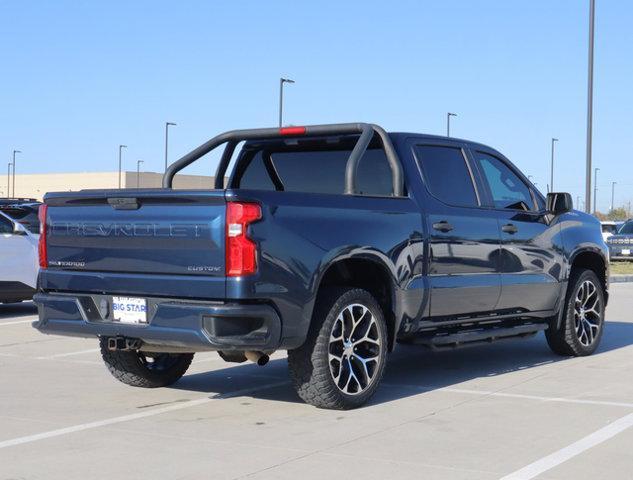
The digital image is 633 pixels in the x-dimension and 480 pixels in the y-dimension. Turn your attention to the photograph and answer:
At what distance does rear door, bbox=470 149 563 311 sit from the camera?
8.97 m

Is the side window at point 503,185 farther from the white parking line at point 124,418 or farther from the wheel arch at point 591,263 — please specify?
the white parking line at point 124,418

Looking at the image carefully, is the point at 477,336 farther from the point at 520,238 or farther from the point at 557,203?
the point at 557,203

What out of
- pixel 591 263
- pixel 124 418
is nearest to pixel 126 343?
pixel 124 418

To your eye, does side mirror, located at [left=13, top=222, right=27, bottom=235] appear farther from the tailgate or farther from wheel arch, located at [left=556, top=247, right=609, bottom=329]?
wheel arch, located at [left=556, top=247, right=609, bottom=329]

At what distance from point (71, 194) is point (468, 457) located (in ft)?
10.9

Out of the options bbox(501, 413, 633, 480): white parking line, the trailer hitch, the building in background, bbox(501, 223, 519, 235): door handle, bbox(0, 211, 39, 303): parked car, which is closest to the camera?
bbox(501, 413, 633, 480): white parking line

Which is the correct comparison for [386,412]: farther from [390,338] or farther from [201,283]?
[201,283]

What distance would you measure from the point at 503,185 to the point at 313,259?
3090mm

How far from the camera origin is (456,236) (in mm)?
8312

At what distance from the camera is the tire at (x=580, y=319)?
32.6ft

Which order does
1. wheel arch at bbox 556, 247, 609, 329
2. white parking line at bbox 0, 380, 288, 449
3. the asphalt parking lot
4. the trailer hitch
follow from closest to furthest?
the asphalt parking lot < white parking line at bbox 0, 380, 288, 449 < the trailer hitch < wheel arch at bbox 556, 247, 609, 329

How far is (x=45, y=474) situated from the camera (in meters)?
5.32

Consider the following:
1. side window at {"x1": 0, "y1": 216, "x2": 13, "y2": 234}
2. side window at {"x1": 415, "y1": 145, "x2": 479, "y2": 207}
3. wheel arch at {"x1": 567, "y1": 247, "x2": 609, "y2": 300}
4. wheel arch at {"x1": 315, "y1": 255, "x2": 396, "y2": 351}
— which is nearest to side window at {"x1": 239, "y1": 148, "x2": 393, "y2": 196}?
side window at {"x1": 415, "y1": 145, "x2": 479, "y2": 207}

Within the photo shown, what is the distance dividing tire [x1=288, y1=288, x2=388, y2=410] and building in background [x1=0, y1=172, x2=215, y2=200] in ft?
301
